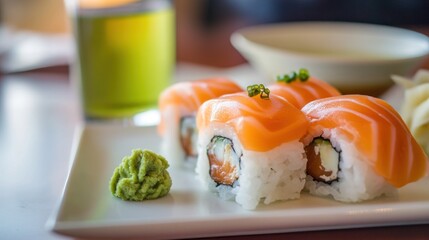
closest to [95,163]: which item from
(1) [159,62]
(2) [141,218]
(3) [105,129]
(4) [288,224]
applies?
(3) [105,129]

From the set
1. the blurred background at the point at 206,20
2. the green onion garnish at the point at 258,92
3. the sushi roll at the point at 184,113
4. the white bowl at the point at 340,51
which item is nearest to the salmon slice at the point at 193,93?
the sushi roll at the point at 184,113

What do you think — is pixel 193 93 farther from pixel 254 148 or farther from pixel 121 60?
pixel 121 60

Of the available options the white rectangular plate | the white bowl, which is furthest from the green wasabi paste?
A: the white bowl

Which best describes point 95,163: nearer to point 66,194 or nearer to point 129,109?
point 66,194

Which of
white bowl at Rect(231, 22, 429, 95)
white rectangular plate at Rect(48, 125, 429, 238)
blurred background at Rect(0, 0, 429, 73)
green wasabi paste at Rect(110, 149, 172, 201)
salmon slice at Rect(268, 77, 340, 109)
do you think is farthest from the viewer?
blurred background at Rect(0, 0, 429, 73)

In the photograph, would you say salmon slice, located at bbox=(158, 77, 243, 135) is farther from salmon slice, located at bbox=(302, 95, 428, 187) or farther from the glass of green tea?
the glass of green tea

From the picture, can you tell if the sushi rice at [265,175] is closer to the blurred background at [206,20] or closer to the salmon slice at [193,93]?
the salmon slice at [193,93]

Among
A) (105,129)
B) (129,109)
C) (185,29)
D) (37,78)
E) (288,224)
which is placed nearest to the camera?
(288,224)
